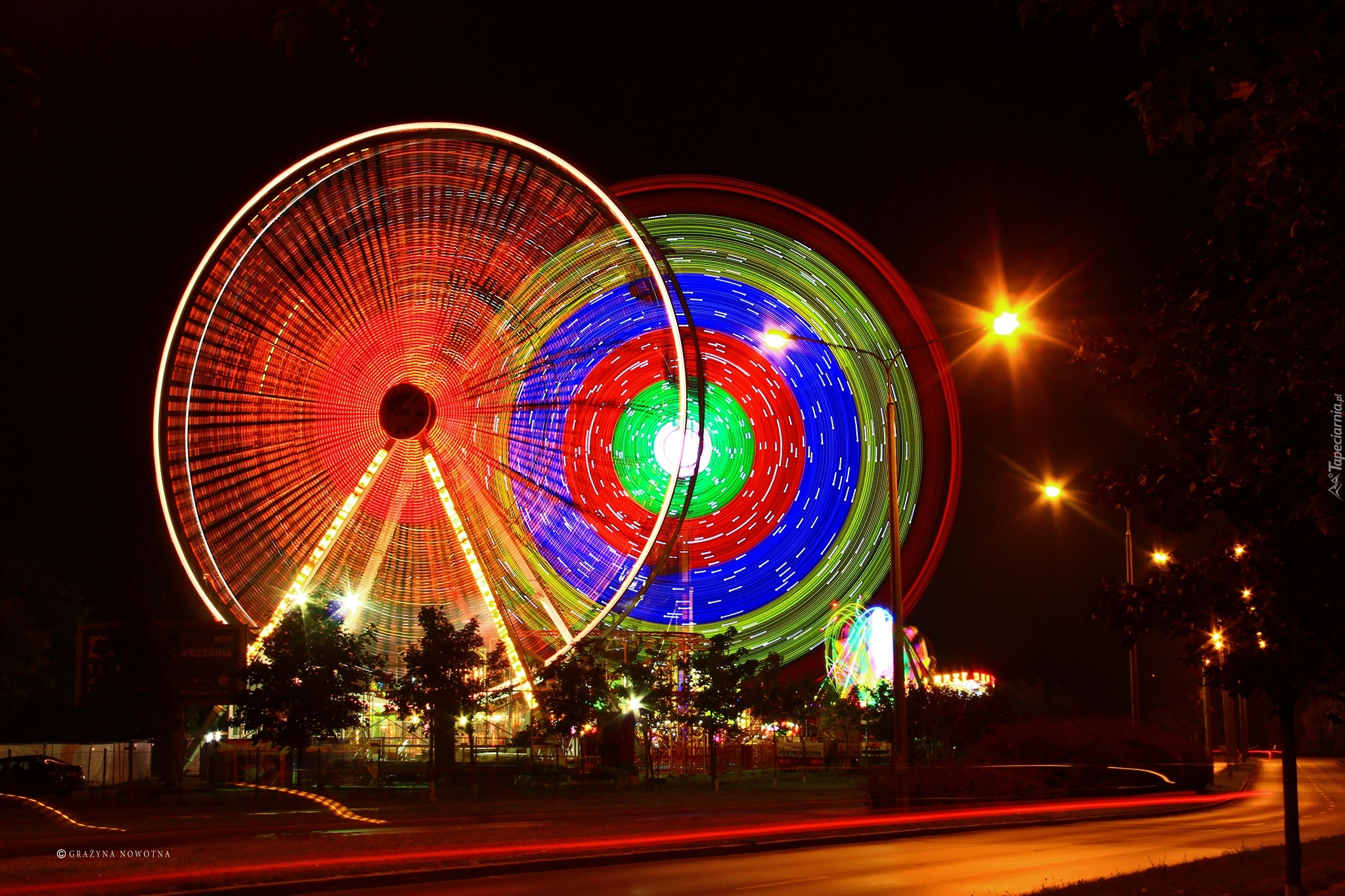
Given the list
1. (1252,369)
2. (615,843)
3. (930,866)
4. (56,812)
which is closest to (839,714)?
(56,812)

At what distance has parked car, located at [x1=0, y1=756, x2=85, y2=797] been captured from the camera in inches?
1276

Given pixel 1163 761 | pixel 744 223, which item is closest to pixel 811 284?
pixel 744 223

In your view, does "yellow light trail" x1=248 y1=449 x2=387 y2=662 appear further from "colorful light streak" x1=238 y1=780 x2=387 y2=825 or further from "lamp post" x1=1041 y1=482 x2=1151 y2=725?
"lamp post" x1=1041 y1=482 x2=1151 y2=725

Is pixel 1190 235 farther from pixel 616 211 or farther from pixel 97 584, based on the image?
pixel 97 584

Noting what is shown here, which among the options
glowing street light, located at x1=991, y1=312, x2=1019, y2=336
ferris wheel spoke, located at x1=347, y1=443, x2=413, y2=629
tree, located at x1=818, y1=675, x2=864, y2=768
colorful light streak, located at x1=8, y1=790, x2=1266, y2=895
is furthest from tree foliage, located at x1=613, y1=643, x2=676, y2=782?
glowing street light, located at x1=991, y1=312, x2=1019, y2=336

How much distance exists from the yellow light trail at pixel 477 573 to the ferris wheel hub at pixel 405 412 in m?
0.55

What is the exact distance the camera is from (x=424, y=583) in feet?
81.9

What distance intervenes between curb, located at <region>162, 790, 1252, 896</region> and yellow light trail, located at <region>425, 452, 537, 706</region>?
24.0 ft

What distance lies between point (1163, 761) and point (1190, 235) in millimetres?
23433

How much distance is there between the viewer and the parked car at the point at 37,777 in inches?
1276

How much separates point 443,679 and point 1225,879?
22.6 m

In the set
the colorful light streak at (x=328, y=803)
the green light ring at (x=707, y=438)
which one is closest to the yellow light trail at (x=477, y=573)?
the green light ring at (x=707, y=438)

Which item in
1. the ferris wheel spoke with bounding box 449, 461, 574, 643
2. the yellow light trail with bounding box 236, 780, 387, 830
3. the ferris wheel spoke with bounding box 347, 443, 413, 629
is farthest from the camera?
the ferris wheel spoke with bounding box 347, 443, 413, 629

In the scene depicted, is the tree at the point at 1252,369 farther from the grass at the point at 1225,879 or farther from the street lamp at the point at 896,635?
the street lamp at the point at 896,635
